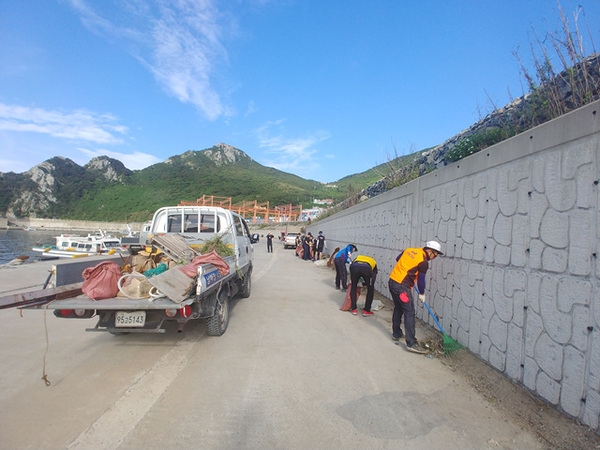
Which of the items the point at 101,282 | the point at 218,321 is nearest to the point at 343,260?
the point at 218,321

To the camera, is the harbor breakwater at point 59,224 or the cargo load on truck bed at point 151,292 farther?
the harbor breakwater at point 59,224

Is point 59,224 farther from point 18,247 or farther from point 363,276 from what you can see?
point 363,276

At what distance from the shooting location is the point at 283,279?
12.4 metres

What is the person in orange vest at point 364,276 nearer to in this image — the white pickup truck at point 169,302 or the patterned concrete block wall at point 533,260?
the patterned concrete block wall at point 533,260

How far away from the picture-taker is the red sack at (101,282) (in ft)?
13.6

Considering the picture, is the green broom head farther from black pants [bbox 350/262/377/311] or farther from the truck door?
the truck door

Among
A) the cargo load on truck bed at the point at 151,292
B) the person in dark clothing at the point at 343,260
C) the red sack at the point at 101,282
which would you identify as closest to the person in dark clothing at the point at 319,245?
the person in dark clothing at the point at 343,260

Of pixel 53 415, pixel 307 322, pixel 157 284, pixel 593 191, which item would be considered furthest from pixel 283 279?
pixel 593 191

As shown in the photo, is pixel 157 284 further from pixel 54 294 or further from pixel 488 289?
pixel 488 289

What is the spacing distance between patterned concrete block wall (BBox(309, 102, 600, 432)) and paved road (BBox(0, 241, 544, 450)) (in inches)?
22.3

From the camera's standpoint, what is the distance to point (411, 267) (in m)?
4.85

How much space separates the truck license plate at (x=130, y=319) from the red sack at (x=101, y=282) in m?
0.31

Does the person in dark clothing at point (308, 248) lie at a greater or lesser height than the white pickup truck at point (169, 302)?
lesser

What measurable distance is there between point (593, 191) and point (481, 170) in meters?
1.73
